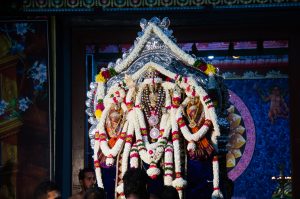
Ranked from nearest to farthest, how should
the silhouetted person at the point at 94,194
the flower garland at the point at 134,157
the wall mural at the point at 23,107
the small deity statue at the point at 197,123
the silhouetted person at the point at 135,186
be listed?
the silhouetted person at the point at 135,186 → the silhouetted person at the point at 94,194 → the small deity statue at the point at 197,123 → the flower garland at the point at 134,157 → the wall mural at the point at 23,107

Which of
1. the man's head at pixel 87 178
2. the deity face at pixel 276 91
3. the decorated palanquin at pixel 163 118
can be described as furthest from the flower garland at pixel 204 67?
the deity face at pixel 276 91

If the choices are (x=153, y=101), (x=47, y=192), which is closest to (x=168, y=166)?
(x=153, y=101)

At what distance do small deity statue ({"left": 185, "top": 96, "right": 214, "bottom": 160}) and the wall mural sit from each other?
6.50ft

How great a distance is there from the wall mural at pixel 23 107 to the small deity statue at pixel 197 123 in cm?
198

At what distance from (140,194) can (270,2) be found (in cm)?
453

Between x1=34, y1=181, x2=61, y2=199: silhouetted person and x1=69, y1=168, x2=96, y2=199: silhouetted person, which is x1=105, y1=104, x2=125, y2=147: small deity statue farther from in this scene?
x1=34, y1=181, x2=61, y2=199: silhouetted person

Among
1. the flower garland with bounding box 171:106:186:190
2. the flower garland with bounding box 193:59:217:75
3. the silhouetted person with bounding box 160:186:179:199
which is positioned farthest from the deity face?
the silhouetted person with bounding box 160:186:179:199

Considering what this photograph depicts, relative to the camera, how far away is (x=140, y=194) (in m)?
4.42

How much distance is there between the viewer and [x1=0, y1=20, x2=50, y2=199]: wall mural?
8.60 m

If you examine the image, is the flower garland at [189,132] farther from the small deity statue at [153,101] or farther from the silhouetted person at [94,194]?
the silhouetted person at [94,194]

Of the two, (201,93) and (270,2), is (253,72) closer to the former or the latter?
(270,2)

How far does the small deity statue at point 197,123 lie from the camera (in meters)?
7.12

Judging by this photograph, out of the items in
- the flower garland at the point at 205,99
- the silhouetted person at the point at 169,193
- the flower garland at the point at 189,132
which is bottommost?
the silhouetted person at the point at 169,193

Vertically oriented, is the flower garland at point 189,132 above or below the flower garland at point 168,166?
above
